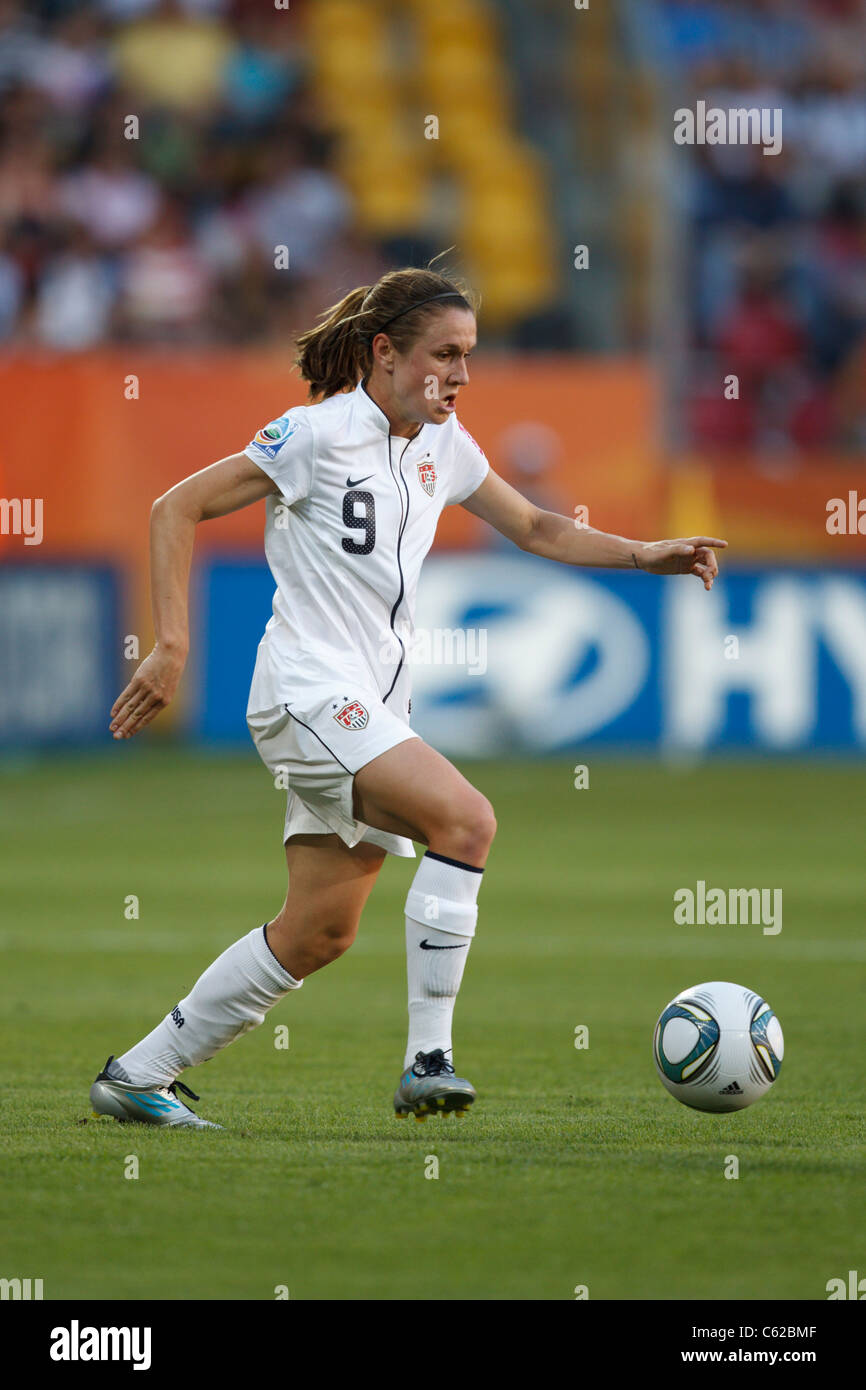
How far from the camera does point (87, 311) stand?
61.2ft

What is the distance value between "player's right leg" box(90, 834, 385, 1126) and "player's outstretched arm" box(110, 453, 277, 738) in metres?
0.63

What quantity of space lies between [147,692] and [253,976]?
85 cm

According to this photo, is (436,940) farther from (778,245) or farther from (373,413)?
(778,245)

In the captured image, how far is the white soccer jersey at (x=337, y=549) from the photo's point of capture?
5336mm

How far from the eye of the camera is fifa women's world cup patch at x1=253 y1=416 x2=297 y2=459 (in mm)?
5301

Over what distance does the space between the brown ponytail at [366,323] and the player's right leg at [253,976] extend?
1254 mm

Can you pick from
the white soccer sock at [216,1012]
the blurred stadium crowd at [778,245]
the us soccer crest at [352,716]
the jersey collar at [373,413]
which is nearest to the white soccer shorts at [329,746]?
the us soccer crest at [352,716]

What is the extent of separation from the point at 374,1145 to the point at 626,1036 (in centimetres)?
218

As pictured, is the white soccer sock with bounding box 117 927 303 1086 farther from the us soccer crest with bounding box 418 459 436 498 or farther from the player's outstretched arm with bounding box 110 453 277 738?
the us soccer crest with bounding box 418 459 436 498

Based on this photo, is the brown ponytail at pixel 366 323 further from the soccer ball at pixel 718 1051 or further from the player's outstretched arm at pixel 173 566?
the soccer ball at pixel 718 1051

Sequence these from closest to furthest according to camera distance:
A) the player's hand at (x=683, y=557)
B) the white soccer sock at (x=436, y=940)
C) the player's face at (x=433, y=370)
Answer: the white soccer sock at (x=436, y=940) → the player's face at (x=433, y=370) → the player's hand at (x=683, y=557)

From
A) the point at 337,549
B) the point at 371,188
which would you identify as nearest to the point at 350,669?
the point at 337,549

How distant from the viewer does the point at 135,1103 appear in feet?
17.8

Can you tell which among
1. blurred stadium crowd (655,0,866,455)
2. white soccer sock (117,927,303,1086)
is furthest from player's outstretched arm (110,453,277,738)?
blurred stadium crowd (655,0,866,455)
